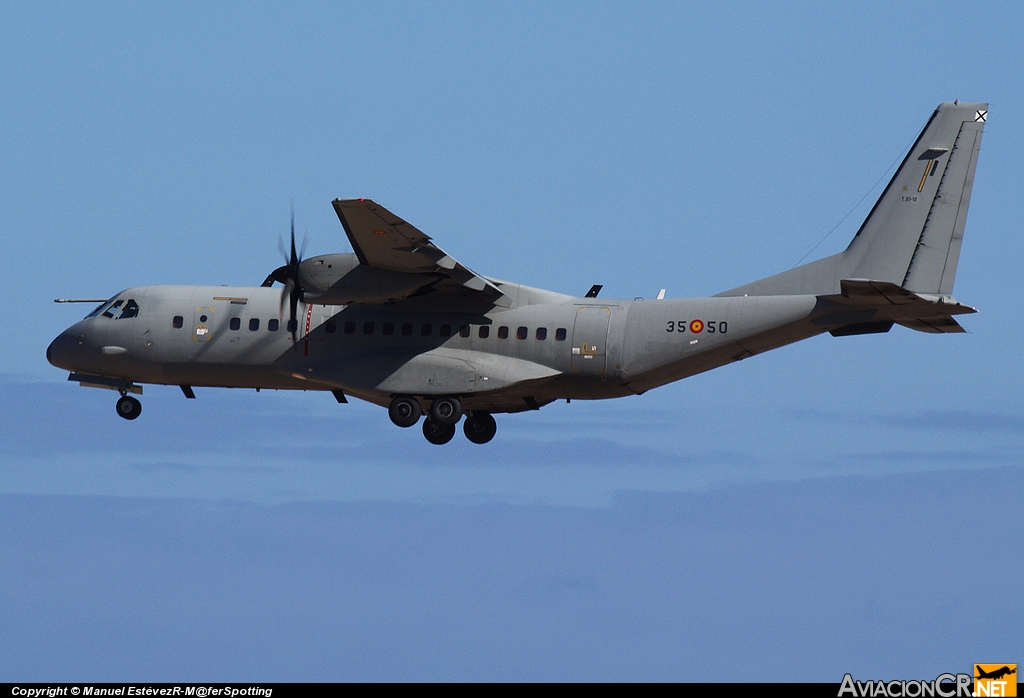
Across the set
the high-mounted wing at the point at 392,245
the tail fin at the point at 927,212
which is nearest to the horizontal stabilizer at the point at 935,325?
the tail fin at the point at 927,212

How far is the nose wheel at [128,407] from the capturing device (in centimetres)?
3741

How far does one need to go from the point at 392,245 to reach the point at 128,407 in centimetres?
966

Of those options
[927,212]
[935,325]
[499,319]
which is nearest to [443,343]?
[499,319]

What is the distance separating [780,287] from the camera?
33906 millimetres

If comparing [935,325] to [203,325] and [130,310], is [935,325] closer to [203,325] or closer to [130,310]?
[203,325]

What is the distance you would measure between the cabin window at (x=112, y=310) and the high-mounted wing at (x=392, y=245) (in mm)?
7569

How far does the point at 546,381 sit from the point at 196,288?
8994 millimetres

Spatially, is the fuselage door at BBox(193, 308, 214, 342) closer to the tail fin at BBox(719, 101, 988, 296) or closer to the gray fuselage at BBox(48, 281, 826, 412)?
the gray fuselage at BBox(48, 281, 826, 412)

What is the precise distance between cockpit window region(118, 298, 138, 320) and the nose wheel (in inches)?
84.8

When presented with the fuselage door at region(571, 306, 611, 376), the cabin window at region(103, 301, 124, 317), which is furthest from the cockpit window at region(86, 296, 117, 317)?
the fuselage door at region(571, 306, 611, 376)

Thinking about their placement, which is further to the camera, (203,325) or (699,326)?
(203,325)

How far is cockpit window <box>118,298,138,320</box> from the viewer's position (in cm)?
3647

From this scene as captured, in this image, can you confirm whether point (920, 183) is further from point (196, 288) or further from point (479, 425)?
point (196, 288)

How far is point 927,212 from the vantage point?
108 ft
